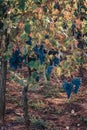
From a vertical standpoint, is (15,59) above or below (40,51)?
below

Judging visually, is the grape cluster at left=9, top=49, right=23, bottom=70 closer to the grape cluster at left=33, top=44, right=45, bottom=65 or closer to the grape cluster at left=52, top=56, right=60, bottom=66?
the grape cluster at left=33, top=44, right=45, bottom=65

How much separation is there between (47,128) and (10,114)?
0.70 meters

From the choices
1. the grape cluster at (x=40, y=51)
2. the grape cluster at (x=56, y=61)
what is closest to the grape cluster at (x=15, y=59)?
the grape cluster at (x=40, y=51)


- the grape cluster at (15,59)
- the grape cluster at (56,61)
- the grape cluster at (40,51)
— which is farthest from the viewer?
the grape cluster at (15,59)

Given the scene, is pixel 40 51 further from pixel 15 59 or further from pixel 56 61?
pixel 15 59

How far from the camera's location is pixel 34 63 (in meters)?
3.09

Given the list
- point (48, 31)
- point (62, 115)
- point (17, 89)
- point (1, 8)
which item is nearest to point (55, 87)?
point (17, 89)

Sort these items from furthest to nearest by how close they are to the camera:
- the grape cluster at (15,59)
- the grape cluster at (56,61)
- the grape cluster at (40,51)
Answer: the grape cluster at (15,59) → the grape cluster at (56,61) → the grape cluster at (40,51)

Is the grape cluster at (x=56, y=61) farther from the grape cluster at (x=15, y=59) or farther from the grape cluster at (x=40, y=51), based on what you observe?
the grape cluster at (x=15, y=59)

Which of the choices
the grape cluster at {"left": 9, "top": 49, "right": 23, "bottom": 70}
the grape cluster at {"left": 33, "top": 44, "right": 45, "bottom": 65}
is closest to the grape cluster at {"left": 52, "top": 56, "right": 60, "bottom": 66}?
the grape cluster at {"left": 33, "top": 44, "right": 45, "bottom": 65}

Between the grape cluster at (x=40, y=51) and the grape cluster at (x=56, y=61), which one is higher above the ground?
the grape cluster at (x=40, y=51)

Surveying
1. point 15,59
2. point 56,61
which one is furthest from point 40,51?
point 15,59

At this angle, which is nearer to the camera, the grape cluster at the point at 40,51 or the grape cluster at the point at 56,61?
the grape cluster at the point at 40,51

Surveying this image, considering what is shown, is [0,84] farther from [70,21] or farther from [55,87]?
[55,87]
